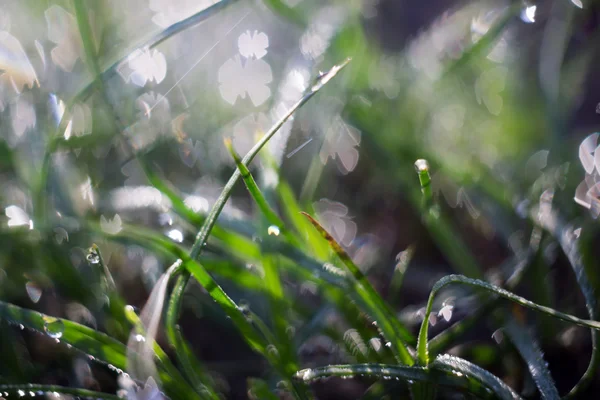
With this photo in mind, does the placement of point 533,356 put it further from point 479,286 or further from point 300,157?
point 300,157

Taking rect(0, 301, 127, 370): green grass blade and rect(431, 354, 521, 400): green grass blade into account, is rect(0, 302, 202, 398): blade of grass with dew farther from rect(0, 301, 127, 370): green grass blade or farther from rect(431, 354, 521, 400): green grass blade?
rect(431, 354, 521, 400): green grass blade

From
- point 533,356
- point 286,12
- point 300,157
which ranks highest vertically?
point 286,12

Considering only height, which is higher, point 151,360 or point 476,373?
point 151,360

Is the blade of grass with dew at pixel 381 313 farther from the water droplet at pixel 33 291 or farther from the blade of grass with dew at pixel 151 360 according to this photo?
the water droplet at pixel 33 291

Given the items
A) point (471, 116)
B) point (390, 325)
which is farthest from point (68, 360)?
point (471, 116)

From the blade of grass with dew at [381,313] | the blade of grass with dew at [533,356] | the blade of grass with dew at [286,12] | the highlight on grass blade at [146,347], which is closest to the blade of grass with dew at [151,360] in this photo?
the highlight on grass blade at [146,347]

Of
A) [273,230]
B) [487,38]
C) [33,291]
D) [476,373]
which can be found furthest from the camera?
[487,38]

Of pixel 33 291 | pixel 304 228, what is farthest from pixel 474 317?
pixel 33 291
